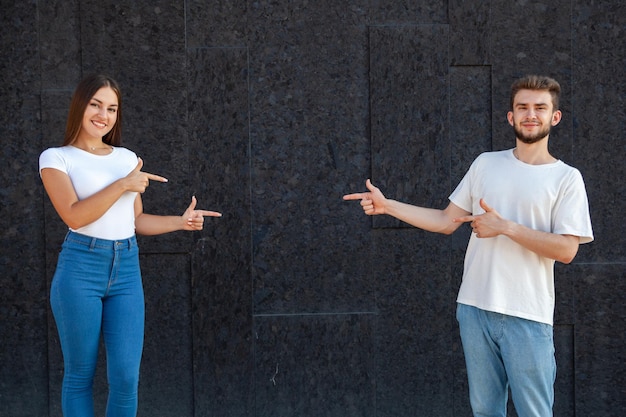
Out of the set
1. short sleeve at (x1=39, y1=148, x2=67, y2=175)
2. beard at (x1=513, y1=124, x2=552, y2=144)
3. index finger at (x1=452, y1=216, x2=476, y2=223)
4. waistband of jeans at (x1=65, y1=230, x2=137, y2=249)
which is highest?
beard at (x1=513, y1=124, x2=552, y2=144)

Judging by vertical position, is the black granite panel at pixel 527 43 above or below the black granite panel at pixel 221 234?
above

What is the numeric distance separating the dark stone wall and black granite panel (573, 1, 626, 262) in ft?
0.04

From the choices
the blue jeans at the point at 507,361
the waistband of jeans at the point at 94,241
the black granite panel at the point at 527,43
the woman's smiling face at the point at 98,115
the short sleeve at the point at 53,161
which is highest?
the black granite panel at the point at 527,43

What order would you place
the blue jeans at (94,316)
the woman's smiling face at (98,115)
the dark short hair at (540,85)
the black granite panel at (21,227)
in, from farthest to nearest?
the black granite panel at (21,227)
the woman's smiling face at (98,115)
the blue jeans at (94,316)
the dark short hair at (540,85)

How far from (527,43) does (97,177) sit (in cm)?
279

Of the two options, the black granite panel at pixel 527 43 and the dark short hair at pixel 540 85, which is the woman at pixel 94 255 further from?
the black granite panel at pixel 527 43

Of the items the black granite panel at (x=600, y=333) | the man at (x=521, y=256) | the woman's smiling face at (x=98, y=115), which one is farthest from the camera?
the black granite panel at (x=600, y=333)

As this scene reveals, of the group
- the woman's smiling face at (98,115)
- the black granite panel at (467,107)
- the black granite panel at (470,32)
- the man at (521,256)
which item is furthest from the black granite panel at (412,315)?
the woman's smiling face at (98,115)

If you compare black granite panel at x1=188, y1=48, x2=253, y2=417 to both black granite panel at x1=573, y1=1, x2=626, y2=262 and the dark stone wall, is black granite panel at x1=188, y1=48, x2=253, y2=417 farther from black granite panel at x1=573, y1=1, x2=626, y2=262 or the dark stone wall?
black granite panel at x1=573, y1=1, x2=626, y2=262

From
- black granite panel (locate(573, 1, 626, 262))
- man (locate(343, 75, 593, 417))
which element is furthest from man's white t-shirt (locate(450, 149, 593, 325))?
black granite panel (locate(573, 1, 626, 262))

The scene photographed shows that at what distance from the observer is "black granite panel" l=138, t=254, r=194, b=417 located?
Answer: 4742 mm

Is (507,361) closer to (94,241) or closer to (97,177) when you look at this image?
(94,241)

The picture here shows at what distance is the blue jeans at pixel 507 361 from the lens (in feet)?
10.4

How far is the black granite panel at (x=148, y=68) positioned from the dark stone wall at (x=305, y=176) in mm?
12
